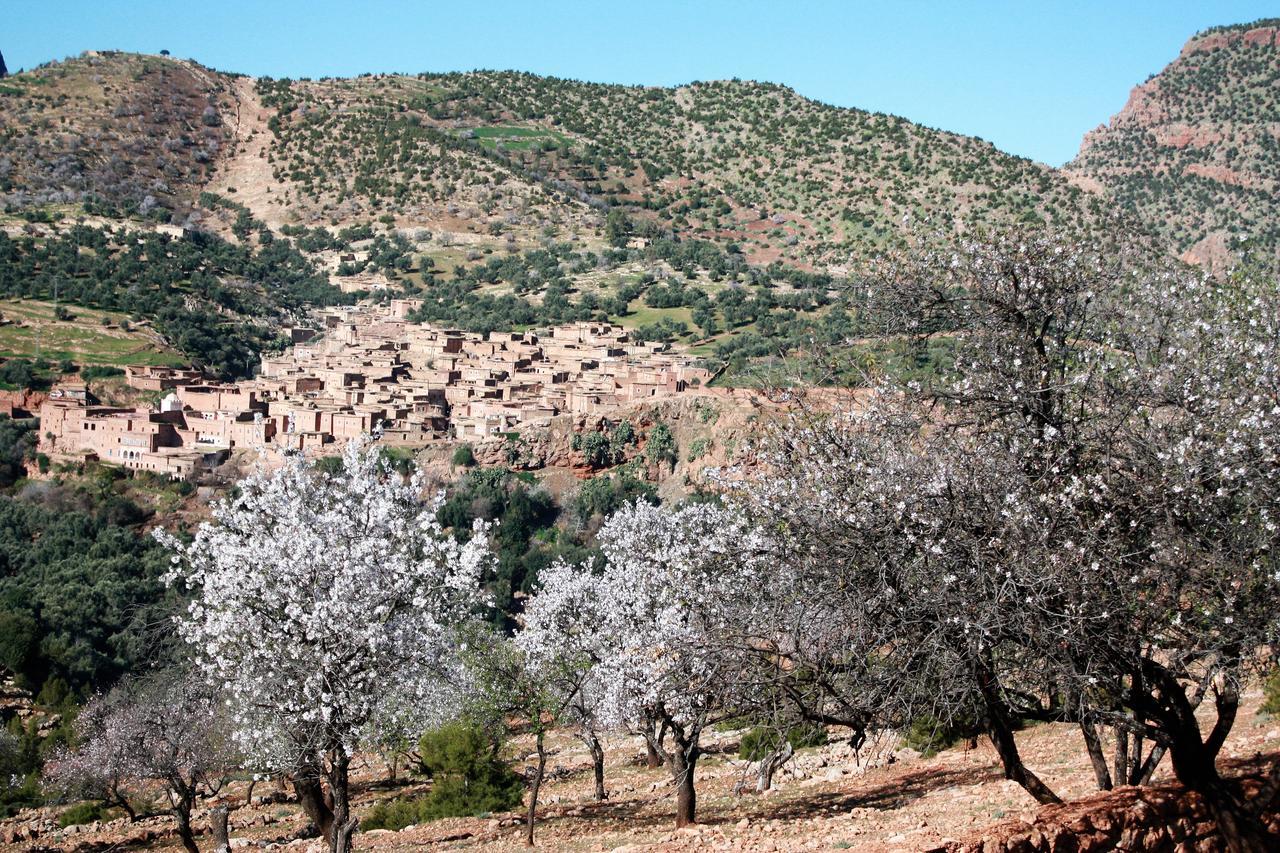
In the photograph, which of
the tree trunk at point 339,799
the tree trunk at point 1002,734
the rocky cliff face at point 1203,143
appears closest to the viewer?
the tree trunk at point 1002,734

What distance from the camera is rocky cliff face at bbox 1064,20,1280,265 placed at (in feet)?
282

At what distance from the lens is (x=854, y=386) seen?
10430 millimetres

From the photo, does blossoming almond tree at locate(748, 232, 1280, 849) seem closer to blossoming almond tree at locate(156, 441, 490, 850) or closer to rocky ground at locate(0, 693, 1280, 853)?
rocky ground at locate(0, 693, 1280, 853)

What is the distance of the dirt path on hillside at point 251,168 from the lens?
112 meters

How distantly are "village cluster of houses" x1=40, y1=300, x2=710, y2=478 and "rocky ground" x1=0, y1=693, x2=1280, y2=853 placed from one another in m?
22.7

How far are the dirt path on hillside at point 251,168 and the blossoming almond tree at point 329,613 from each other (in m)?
100

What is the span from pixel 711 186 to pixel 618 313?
4090 cm

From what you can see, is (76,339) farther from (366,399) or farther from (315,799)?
(315,799)

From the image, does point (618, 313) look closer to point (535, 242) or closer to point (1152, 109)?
point (535, 242)

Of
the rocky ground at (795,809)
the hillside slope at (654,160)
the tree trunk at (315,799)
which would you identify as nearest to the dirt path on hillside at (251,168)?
the hillside slope at (654,160)

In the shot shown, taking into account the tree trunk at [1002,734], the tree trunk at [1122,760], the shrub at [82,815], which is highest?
the tree trunk at [1002,734]

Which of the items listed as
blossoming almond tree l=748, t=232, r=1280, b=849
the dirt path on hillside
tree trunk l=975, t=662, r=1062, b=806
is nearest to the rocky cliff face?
the dirt path on hillside

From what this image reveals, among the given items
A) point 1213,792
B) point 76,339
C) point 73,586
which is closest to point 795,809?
point 1213,792

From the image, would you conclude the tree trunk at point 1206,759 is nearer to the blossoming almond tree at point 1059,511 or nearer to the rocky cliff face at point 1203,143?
the blossoming almond tree at point 1059,511
